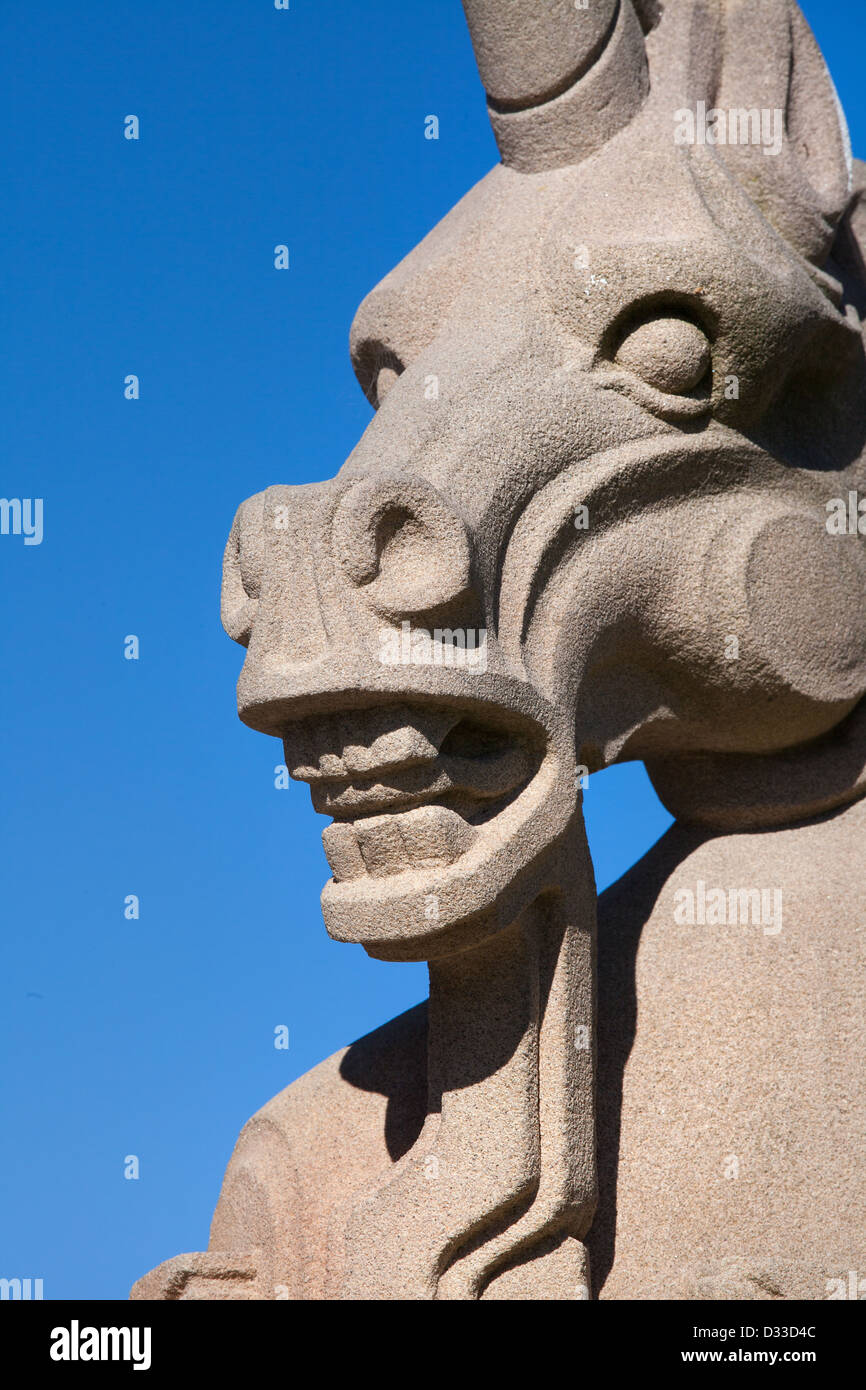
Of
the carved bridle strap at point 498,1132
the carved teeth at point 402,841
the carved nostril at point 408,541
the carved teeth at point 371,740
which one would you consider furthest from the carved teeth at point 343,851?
the carved nostril at point 408,541

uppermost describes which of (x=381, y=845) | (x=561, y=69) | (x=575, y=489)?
(x=561, y=69)

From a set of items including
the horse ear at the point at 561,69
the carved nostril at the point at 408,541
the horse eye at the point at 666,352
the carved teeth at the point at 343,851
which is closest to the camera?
the carved nostril at the point at 408,541

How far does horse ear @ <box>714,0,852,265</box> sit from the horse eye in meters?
0.59

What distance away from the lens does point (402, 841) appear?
15.3ft

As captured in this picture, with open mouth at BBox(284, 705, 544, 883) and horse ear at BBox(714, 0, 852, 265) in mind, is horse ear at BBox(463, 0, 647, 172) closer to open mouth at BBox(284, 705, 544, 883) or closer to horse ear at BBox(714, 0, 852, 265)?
horse ear at BBox(714, 0, 852, 265)

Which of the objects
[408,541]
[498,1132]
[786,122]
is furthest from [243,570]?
[786,122]

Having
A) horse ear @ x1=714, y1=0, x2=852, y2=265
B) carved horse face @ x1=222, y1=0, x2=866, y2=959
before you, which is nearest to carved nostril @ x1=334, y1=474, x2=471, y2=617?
carved horse face @ x1=222, y1=0, x2=866, y2=959

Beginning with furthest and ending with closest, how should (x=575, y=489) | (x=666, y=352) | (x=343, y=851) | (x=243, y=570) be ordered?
(x=666, y=352) → (x=575, y=489) → (x=243, y=570) → (x=343, y=851)

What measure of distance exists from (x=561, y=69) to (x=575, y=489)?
4.33 ft

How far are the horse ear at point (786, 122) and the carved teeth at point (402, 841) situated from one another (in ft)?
6.87

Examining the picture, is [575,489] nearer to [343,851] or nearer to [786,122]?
[343,851]

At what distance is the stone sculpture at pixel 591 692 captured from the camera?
4688 mm

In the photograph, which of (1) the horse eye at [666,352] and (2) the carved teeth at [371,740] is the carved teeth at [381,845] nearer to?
(2) the carved teeth at [371,740]

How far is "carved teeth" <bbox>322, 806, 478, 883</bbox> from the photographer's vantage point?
4.64m
